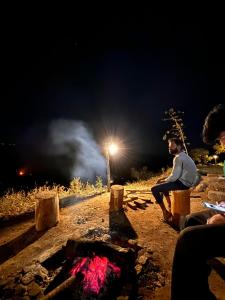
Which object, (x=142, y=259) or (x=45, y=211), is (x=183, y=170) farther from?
(x=45, y=211)

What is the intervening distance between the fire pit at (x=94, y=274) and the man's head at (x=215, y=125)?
99.1 inches

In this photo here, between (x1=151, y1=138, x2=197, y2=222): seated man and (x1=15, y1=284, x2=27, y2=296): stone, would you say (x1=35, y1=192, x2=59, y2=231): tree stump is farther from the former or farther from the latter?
(x1=151, y1=138, x2=197, y2=222): seated man

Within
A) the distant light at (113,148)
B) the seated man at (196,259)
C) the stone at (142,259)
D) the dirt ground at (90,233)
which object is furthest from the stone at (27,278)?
the distant light at (113,148)

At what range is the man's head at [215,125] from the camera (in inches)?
93.0

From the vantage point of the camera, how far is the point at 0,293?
375 cm

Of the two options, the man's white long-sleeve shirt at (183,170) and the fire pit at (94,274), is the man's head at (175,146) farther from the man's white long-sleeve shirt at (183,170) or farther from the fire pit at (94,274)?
the fire pit at (94,274)

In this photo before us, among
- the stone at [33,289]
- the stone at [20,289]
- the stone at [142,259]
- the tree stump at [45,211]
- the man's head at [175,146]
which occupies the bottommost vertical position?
the stone at [20,289]

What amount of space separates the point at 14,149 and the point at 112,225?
36014 mm

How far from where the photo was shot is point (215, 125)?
2418 millimetres

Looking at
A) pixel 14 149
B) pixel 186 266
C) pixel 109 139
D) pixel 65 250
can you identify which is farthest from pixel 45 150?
pixel 186 266

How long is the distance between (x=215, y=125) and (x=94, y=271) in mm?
2923

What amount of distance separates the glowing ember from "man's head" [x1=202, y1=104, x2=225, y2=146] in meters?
2.60

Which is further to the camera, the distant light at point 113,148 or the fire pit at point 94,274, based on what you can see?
the distant light at point 113,148

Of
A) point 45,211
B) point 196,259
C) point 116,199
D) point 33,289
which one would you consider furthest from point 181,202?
point 196,259
